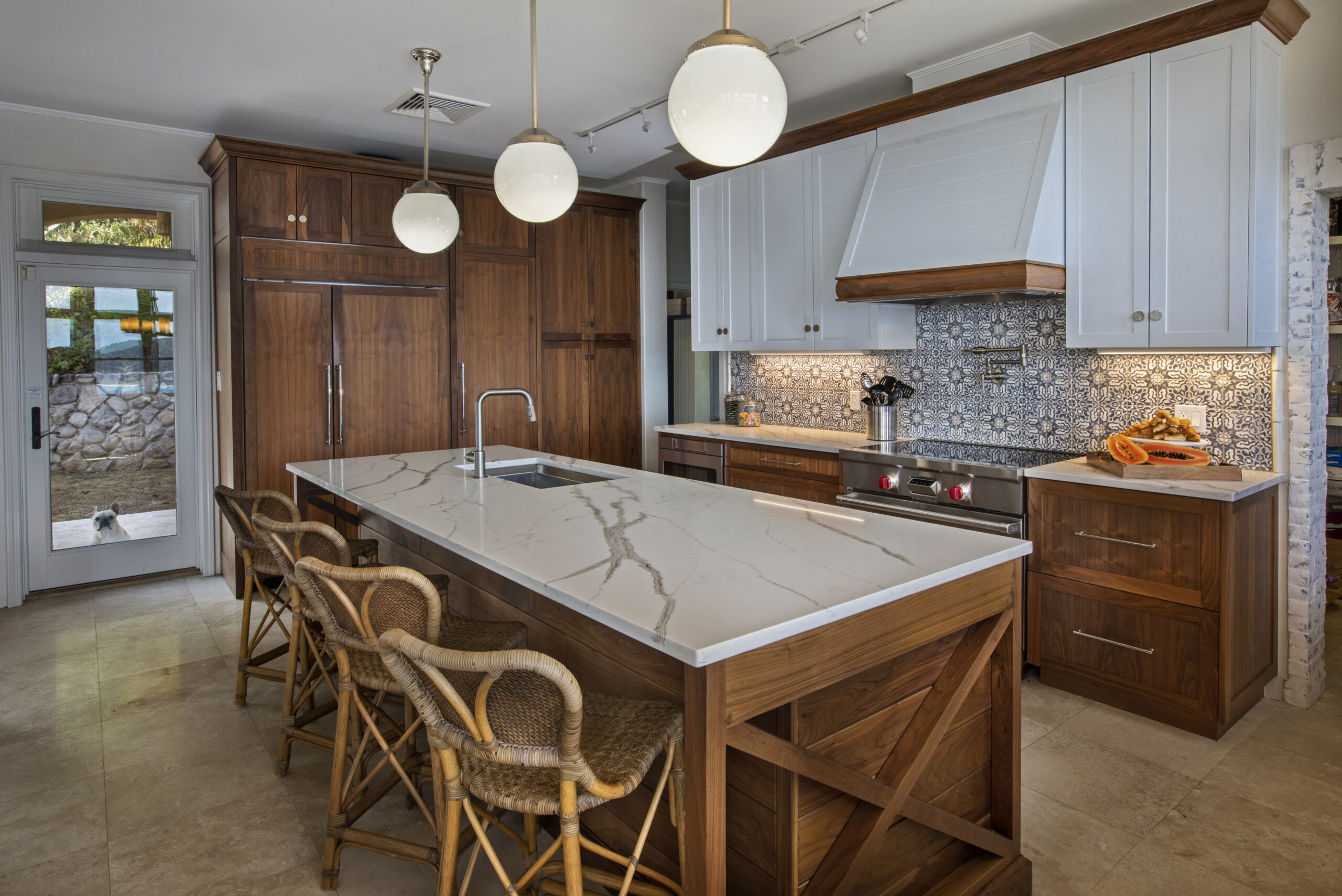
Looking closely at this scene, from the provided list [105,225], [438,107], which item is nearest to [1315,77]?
[438,107]

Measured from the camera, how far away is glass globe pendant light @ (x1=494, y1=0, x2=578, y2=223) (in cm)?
261

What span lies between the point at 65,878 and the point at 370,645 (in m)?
1.14

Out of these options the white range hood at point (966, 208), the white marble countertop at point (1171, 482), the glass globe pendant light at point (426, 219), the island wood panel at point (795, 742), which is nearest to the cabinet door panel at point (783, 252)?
the white range hood at point (966, 208)

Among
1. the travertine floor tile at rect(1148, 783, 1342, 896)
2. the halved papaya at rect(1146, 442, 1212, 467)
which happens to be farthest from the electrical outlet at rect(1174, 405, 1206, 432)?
the travertine floor tile at rect(1148, 783, 1342, 896)

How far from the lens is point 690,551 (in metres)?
1.90

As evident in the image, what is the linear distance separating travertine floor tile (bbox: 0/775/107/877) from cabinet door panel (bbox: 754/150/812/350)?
11.8 feet

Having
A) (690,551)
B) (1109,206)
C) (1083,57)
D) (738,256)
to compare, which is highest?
(1083,57)

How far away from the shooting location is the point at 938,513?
3.49m

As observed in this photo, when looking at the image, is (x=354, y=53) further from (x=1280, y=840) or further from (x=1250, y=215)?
(x=1280, y=840)

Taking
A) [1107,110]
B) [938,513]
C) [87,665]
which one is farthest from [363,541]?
[1107,110]

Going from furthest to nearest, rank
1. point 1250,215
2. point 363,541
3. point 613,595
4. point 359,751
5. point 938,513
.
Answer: point 938,513, point 363,541, point 1250,215, point 359,751, point 613,595

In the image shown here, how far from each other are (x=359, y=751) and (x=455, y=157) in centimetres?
442

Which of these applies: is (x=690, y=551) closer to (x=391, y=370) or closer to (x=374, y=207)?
(x=391, y=370)

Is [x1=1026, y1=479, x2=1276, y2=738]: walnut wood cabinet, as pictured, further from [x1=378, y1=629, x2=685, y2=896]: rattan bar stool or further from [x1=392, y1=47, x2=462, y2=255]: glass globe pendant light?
[x1=392, y1=47, x2=462, y2=255]: glass globe pendant light
